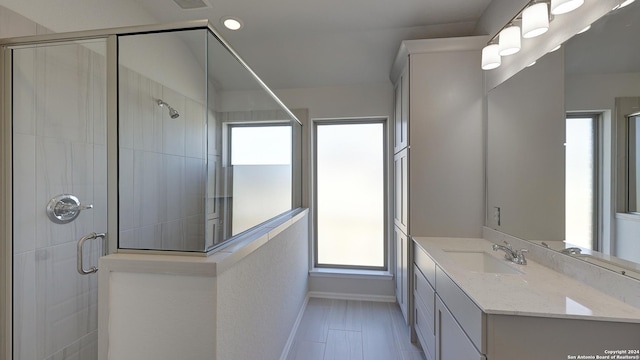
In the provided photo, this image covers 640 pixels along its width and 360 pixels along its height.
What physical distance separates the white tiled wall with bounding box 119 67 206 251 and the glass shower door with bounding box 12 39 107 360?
0.23 meters

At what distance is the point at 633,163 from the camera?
1011mm

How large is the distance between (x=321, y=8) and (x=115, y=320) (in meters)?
2.39

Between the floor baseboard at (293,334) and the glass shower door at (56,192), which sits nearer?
the glass shower door at (56,192)

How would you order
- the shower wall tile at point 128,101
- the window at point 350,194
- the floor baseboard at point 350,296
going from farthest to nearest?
the window at point 350,194 → the floor baseboard at point 350,296 → the shower wall tile at point 128,101

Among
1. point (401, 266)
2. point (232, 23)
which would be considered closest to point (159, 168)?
point (232, 23)

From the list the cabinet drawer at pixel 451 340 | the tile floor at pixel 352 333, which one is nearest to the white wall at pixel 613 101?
the cabinet drawer at pixel 451 340

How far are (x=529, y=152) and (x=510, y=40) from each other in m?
0.73

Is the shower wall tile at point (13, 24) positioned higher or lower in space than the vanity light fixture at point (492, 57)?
lower

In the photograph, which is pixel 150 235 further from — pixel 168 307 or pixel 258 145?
pixel 258 145

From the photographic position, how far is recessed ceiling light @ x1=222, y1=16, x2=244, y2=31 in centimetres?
226

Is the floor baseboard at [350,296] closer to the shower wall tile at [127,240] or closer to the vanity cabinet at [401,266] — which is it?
the vanity cabinet at [401,266]

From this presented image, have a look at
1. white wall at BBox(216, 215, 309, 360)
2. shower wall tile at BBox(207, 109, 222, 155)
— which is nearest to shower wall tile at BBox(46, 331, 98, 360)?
white wall at BBox(216, 215, 309, 360)

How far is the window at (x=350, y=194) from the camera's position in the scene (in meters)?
3.19

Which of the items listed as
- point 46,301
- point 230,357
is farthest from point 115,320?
point 46,301
